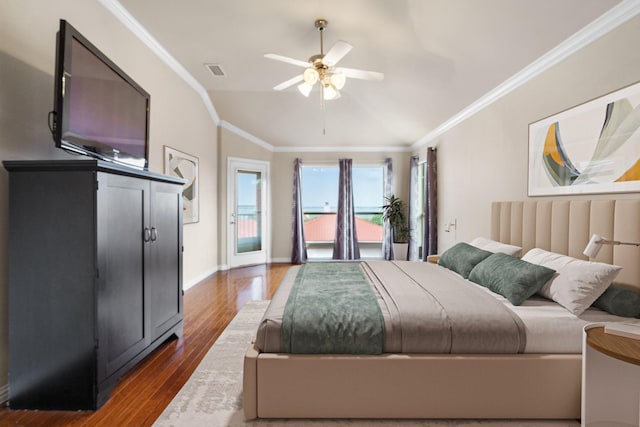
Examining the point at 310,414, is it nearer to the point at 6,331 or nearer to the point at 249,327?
the point at 249,327

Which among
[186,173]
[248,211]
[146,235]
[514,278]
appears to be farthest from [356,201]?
[146,235]

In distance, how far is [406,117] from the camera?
5.15 metres

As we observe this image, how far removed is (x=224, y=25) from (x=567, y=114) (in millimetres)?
2960

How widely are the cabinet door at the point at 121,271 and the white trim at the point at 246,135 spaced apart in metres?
3.66

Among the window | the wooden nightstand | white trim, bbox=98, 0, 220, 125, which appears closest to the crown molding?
the window

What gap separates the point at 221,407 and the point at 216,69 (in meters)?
3.63

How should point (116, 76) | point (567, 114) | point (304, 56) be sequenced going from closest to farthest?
point (116, 76) → point (567, 114) → point (304, 56)

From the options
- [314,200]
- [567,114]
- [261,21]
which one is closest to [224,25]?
[261,21]

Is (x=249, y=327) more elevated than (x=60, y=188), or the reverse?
(x=60, y=188)

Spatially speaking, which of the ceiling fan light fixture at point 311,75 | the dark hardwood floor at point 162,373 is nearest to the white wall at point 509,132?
the ceiling fan light fixture at point 311,75

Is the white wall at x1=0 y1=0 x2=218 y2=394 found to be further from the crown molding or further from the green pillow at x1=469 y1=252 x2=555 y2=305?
the green pillow at x1=469 y1=252 x2=555 y2=305

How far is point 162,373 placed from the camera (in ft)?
7.36

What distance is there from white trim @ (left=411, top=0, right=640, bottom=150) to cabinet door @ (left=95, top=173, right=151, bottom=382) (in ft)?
10.6

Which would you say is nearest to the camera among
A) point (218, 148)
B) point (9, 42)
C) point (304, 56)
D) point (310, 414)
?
point (310, 414)
